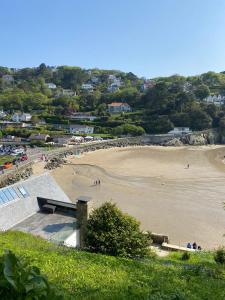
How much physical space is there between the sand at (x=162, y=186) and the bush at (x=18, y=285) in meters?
20.1

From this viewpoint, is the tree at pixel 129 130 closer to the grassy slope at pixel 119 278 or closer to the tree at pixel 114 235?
the tree at pixel 114 235

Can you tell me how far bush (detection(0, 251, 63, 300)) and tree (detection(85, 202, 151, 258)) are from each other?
398 inches

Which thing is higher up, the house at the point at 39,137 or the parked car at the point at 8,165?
the house at the point at 39,137

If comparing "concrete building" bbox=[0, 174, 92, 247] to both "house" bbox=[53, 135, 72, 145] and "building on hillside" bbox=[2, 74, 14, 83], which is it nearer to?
"house" bbox=[53, 135, 72, 145]

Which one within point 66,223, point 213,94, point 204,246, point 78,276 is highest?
point 213,94

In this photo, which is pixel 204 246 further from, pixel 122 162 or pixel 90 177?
pixel 122 162

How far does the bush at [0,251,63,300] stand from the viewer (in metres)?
3.32

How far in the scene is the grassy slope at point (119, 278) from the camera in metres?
7.09

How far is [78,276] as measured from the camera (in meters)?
8.33

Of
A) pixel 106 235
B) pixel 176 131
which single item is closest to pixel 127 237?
pixel 106 235

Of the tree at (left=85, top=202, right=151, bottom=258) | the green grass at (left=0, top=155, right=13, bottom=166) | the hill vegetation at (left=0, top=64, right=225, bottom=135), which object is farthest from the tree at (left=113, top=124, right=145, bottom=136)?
the tree at (left=85, top=202, right=151, bottom=258)

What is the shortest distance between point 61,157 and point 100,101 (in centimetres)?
5105

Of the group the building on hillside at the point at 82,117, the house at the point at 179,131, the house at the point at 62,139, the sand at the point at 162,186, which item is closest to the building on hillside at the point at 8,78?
the building on hillside at the point at 82,117

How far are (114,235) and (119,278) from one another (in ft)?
16.7
